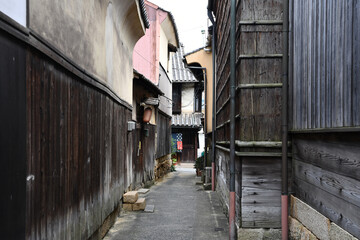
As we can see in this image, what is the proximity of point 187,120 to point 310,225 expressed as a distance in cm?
2459

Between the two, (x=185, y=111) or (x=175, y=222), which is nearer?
(x=175, y=222)

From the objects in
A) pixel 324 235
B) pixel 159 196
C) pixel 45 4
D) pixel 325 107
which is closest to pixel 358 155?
pixel 325 107

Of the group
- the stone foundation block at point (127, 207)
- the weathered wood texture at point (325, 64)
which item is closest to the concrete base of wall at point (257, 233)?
the weathered wood texture at point (325, 64)

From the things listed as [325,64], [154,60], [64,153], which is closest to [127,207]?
[64,153]

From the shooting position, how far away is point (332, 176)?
3.96 m

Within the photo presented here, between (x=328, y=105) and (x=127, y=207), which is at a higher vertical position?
(x=328, y=105)

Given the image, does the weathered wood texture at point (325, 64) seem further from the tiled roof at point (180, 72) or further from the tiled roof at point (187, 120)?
the tiled roof at point (180, 72)

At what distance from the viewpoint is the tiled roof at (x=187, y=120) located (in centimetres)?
2862

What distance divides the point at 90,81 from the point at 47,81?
1929 millimetres

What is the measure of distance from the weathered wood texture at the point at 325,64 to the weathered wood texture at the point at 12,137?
3127mm

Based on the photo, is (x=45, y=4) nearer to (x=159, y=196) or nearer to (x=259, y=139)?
(x=259, y=139)

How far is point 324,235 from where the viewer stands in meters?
4.14

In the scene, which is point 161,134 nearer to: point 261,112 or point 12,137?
point 261,112

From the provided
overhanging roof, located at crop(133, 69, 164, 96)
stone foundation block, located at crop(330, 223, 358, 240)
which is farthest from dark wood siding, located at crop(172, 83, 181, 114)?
stone foundation block, located at crop(330, 223, 358, 240)
